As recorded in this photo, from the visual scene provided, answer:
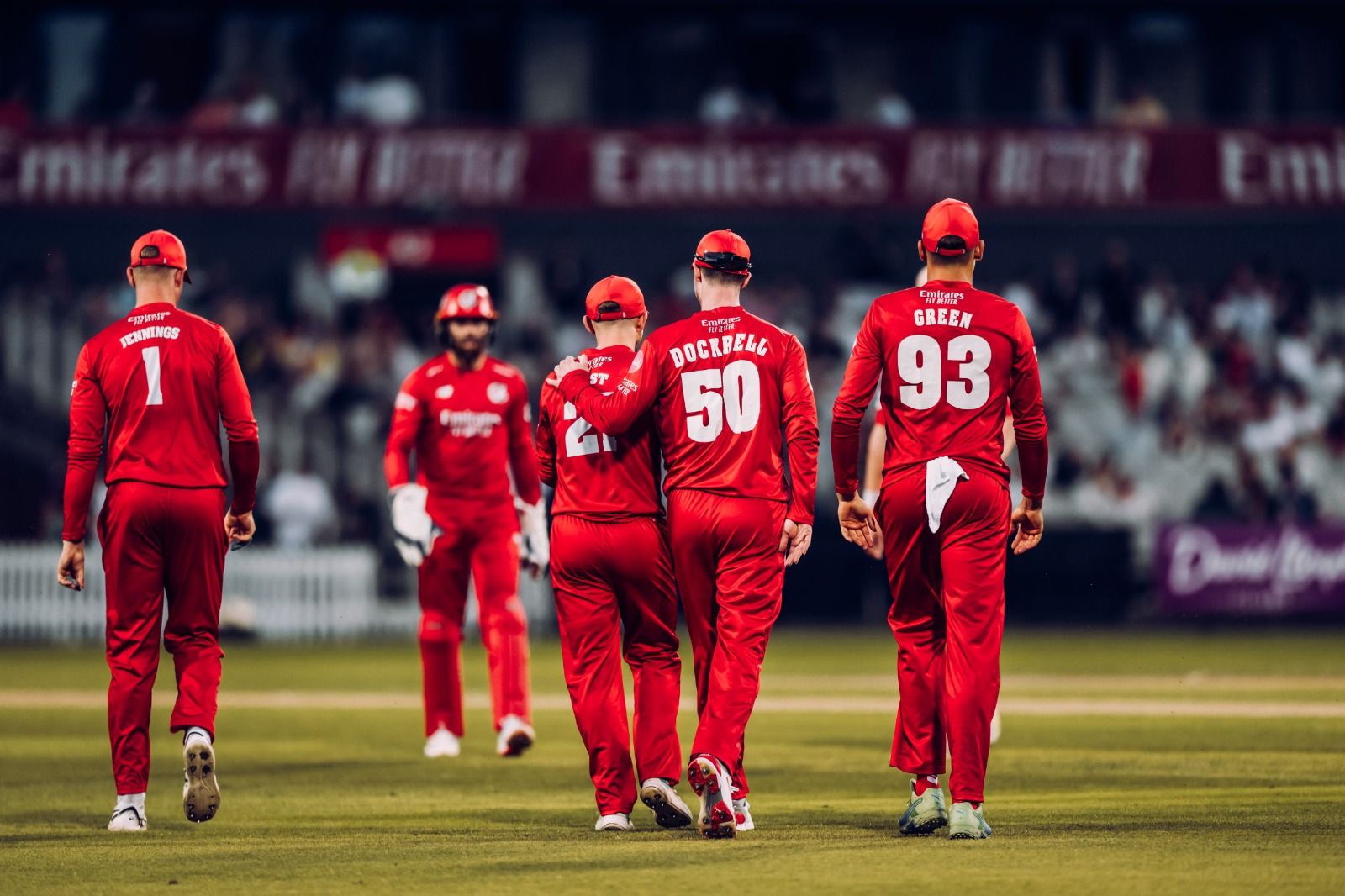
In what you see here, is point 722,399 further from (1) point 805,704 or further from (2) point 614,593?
(1) point 805,704

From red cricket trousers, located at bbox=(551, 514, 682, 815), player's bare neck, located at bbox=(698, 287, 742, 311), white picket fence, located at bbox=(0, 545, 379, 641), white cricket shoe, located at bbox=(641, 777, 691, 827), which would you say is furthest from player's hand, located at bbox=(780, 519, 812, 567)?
white picket fence, located at bbox=(0, 545, 379, 641)

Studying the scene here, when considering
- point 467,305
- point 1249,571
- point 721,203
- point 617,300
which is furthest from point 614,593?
point 721,203

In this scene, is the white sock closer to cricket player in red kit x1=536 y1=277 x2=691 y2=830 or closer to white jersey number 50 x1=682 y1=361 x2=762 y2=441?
cricket player in red kit x1=536 y1=277 x2=691 y2=830

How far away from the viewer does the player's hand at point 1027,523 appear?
26.6 ft

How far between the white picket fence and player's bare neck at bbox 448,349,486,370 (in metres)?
10.0

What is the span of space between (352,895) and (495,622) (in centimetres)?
481

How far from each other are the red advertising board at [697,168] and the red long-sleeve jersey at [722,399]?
1782 cm

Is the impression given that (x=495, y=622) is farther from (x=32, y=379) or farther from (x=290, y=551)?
(x=32, y=379)

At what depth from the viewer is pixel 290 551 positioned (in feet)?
70.4

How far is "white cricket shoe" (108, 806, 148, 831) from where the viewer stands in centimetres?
841

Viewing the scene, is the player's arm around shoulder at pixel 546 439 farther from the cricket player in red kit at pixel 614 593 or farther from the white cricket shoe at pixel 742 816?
the white cricket shoe at pixel 742 816

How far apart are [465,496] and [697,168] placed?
15.3 meters

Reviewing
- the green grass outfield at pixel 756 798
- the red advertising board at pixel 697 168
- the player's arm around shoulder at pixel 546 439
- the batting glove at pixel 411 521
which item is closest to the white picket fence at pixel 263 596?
the green grass outfield at pixel 756 798

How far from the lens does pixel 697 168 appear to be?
85.7ft
